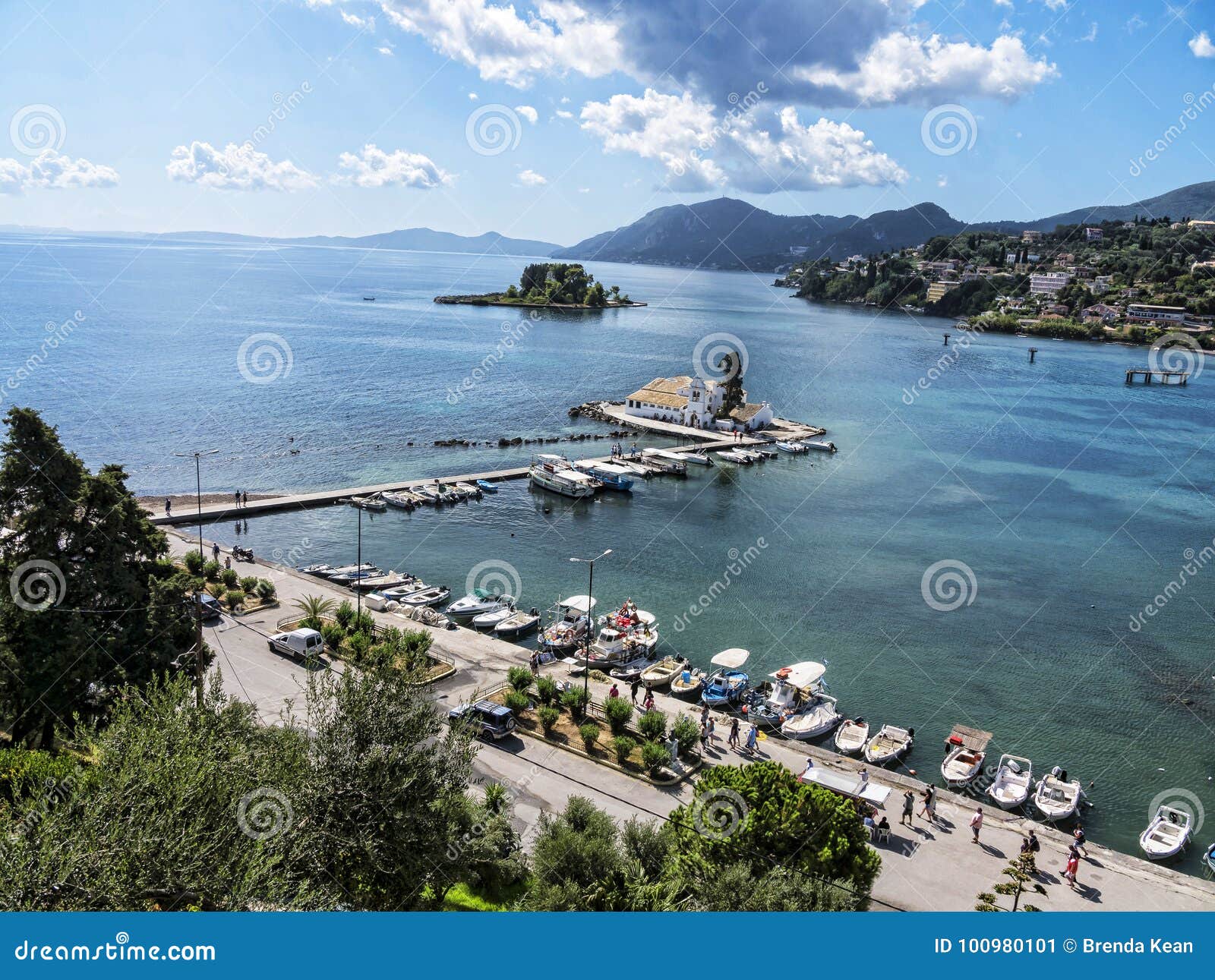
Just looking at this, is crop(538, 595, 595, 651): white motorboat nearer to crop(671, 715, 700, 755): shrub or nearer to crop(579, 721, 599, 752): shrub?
crop(579, 721, 599, 752): shrub

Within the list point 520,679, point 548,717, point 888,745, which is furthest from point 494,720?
point 888,745

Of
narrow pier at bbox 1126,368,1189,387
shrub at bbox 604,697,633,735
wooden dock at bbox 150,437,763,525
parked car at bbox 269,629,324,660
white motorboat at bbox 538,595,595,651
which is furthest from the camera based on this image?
narrow pier at bbox 1126,368,1189,387

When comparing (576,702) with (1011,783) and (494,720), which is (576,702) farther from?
(1011,783)


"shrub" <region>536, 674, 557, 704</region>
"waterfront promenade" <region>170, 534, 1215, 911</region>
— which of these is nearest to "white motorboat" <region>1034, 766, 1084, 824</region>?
"waterfront promenade" <region>170, 534, 1215, 911</region>

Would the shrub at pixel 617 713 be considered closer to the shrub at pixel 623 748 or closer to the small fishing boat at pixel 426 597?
the shrub at pixel 623 748

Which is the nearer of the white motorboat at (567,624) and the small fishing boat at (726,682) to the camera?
→ the small fishing boat at (726,682)

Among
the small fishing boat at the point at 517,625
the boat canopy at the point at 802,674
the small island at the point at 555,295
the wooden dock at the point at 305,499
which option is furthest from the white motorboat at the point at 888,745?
the small island at the point at 555,295
